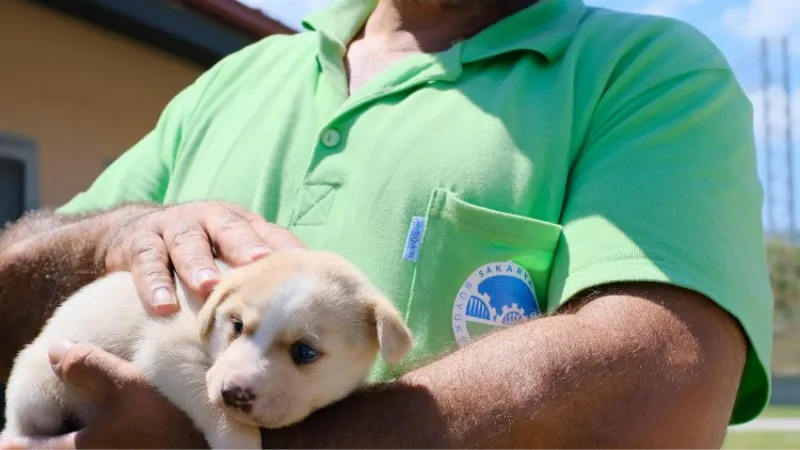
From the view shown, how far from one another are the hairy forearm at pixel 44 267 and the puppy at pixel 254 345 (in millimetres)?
506

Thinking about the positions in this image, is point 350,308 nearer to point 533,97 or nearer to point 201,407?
point 201,407

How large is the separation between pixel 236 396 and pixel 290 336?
17 centimetres

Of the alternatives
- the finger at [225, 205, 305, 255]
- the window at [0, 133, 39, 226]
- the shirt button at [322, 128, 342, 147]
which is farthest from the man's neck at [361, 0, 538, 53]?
the window at [0, 133, 39, 226]

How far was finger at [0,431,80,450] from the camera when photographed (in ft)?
6.99

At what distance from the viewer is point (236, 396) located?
1.95m

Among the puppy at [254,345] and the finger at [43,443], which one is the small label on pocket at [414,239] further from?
the finger at [43,443]

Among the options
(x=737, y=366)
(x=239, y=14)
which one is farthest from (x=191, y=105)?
(x=239, y=14)

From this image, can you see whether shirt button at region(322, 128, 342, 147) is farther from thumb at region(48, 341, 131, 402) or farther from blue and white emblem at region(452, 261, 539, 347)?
thumb at region(48, 341, 131, 402)

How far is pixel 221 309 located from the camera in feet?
6.87

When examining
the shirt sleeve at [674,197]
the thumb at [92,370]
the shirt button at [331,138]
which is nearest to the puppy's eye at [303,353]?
the thumb at [92,370]

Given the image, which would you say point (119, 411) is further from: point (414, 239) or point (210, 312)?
point (414, 239)

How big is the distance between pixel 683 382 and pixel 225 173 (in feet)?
4.77

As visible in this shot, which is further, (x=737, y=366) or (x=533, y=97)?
(x=533, y=97)

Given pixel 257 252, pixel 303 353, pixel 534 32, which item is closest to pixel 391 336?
pixel 303 353
